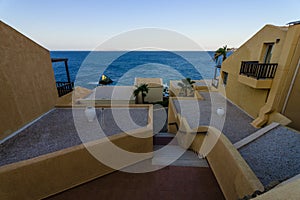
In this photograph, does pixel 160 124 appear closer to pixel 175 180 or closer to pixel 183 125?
pixel 183 125

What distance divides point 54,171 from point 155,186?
9.69ft

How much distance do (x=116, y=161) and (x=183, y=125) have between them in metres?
3.46

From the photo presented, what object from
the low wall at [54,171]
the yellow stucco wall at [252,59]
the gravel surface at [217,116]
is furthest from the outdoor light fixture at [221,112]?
the low wall at [54,171]

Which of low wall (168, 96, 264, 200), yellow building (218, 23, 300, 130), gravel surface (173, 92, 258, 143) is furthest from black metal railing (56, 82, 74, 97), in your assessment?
yellow building (218, 23, 300, 130)

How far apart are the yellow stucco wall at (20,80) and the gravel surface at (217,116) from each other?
724 centimetres

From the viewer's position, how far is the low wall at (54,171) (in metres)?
3.61

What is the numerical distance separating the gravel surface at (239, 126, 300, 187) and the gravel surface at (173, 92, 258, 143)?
0.83 meters

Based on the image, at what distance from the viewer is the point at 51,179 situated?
4070mm

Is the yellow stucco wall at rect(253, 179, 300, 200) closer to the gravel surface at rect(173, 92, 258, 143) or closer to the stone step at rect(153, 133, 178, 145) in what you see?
the gravel surface at rect(173, 92, 258, 143)

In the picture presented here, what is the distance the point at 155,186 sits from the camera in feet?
14.6

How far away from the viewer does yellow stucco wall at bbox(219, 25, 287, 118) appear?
257 inches

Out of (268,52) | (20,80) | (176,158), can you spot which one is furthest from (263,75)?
(20,80)

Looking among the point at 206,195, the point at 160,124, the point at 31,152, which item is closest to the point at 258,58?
the point at 206,195

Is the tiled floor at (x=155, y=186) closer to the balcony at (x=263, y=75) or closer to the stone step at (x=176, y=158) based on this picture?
the stone step at (x=176, y=158)
